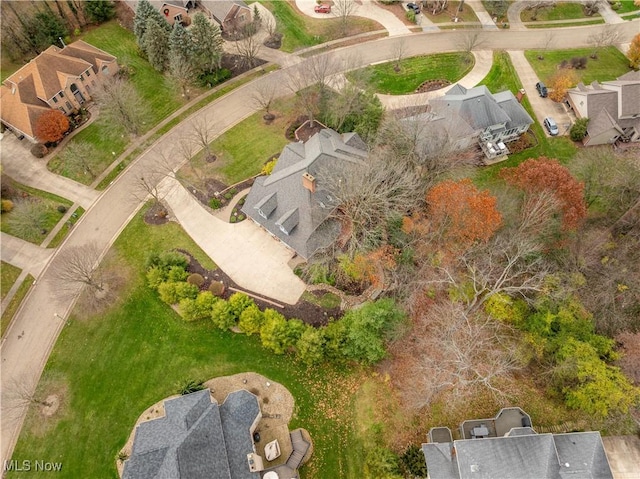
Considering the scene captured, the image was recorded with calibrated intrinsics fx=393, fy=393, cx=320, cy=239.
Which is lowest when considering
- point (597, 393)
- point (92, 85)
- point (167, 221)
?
point (597, 393)

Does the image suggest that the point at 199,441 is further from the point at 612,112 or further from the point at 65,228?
the point at 612,112

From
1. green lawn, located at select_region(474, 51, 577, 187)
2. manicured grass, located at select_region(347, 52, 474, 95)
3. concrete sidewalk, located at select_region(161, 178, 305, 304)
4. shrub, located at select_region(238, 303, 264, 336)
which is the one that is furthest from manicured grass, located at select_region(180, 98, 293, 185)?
green lawn, located at select_region(474, 51, 577, 187)

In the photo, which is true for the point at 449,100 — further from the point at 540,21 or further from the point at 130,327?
the point at 130,327

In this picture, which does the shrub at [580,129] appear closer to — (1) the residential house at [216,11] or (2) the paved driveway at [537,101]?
(2) the paved driveway at [537,101]

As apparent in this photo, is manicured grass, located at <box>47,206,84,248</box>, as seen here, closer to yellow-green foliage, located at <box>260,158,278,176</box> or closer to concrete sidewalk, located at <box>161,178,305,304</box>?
concrete sidewalk, located at <box>161,178,305,304</box>

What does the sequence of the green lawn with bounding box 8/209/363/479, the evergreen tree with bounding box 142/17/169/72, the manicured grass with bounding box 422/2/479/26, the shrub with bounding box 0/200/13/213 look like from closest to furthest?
1. the green lawn with bounding box 8/209/363/479
2. the shrub with bounding box 0/200/13/213
3. the evergreen tree with bounding box 142/17/169/72
4. the manicured grass with bounding box 422/2/479/26

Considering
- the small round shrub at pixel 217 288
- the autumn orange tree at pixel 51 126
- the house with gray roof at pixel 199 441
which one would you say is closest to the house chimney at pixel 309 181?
the small round shrub at pixel 217 288

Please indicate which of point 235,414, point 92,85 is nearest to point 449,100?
point 235,414
